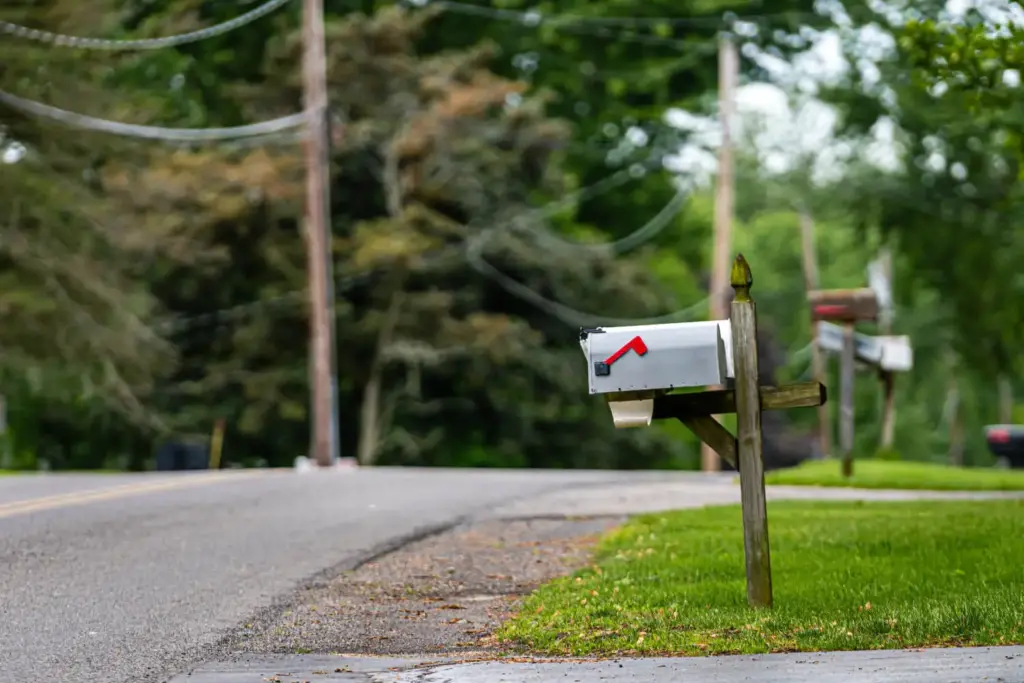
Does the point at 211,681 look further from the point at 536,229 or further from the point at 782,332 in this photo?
the point at 782,332

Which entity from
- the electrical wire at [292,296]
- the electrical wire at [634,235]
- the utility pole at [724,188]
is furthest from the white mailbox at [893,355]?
the electrical wire at [292,296]

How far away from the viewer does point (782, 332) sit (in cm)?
7344

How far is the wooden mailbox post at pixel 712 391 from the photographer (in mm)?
9547

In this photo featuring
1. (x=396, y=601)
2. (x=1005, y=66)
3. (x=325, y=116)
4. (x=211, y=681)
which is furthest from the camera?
(x=325, y=116)

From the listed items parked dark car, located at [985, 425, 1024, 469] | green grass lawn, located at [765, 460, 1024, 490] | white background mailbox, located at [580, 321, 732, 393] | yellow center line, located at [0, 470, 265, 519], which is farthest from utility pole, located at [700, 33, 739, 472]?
white background mailbox, located at [580, 321, 732, 393]

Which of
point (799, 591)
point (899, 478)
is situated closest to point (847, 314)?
point (899, 478)

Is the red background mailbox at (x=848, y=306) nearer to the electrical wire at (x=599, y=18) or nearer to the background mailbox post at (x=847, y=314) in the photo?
the background mailbox post at (x=847, y=314)

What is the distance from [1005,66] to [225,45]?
35326mm

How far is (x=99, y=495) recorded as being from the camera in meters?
17.9

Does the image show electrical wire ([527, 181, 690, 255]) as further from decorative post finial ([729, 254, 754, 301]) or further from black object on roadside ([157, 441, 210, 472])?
decorative post finial ([729, 254, 754, 301])

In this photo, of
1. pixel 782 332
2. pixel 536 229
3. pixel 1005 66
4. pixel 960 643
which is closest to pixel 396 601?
pixel 960 643

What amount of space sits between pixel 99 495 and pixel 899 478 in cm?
1069

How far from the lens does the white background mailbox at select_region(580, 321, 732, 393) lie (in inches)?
375

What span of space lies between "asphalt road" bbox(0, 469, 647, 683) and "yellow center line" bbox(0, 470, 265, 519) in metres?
0.02
